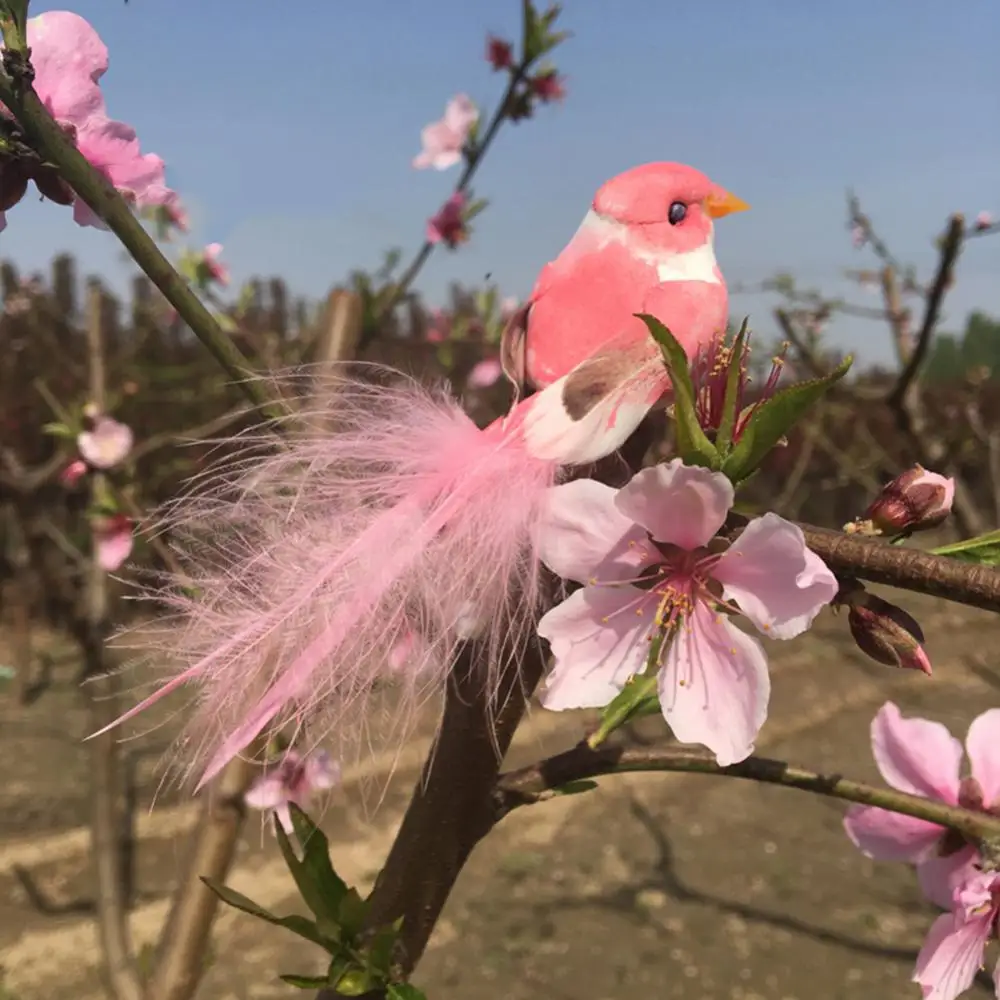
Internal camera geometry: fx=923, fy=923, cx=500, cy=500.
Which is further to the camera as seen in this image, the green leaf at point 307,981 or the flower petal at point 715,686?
the green leaf at point 307,981

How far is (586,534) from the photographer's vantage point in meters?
0.35

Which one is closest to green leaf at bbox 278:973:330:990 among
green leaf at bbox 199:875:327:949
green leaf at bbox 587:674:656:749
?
green leaf at bbox 199:875:327:949

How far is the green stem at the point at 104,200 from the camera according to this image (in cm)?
38

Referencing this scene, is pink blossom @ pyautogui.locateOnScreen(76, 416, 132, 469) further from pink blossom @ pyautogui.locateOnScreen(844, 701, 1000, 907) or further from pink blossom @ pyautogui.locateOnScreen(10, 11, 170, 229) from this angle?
pink blossom @ pyautogui.locateOnScreen(844, 701, 1000, 907)

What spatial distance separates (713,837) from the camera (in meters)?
2.68

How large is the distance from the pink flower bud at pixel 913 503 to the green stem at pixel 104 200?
317 mm

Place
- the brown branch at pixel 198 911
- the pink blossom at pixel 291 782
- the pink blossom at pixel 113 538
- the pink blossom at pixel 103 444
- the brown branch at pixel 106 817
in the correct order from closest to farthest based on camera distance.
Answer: the pink blossom at pixel 291 782 < the brown branch at pixel 198 911 < the brown branch at pixel 106 817 < the pink blossom at pixel 113 538 < the pink blossom at pixel 103 444

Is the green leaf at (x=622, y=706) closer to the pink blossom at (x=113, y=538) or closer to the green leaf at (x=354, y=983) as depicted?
the green leaf at (x=354, y=983)

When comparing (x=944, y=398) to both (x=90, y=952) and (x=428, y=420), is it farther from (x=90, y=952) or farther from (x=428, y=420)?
(x=428, y=420)

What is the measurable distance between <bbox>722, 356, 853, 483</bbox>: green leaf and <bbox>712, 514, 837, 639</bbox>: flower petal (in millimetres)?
35

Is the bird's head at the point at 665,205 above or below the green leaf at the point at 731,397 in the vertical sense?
above

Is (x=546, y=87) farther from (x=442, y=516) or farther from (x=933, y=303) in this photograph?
(x=442, y=516)

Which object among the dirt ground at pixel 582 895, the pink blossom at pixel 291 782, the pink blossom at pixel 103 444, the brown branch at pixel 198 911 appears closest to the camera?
the pink blossom at pixel 291 782

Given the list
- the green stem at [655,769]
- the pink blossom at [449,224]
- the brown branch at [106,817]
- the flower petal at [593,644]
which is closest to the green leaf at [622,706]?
the flower petal at [593,644]
